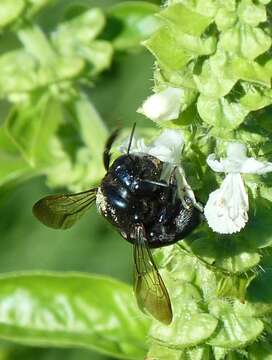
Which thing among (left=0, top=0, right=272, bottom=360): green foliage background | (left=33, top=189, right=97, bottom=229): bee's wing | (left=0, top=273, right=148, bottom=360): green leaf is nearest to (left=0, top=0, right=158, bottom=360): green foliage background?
(left=0, top=0, right=272, bottom=360): green foliage background

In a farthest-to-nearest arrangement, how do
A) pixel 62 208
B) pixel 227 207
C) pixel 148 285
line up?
pixel 62 208 → pixel 148 285 → pixel 227 207

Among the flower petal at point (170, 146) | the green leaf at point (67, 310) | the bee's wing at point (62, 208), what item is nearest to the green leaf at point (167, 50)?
the flower petal at point (170, 146)

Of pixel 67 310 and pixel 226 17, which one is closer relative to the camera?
pixel 226 17

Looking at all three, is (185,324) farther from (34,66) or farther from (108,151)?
(34,66)

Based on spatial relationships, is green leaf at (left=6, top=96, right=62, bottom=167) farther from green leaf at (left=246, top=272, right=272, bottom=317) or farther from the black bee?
green leaf at (left=246, top=272, right=272, bottom=317)

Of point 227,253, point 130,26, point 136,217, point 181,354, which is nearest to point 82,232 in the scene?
point 130,26

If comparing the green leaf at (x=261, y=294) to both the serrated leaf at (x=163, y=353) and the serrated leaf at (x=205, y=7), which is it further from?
the serrated leaf at (x=205, y=7)

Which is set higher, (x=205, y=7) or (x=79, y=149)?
(x=205, y=7)
